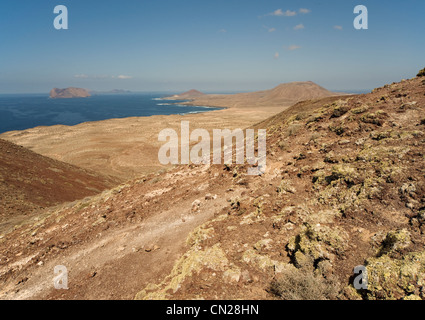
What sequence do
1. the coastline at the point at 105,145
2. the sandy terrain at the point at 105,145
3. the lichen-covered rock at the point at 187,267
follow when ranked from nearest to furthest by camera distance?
the lichen-covered rock at the point at 187,267, the coastline at the point at 105,145, the sandy terrain at the point at 105,145

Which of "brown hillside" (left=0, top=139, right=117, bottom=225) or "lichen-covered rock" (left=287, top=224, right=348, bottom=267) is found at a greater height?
"lichen-covered rock" (left=287, top=224, right=348, bottom=267)

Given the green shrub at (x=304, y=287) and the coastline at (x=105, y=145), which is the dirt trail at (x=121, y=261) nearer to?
the green shrub at (x=304, y=287)

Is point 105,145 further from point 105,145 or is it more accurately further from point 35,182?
point 35,182

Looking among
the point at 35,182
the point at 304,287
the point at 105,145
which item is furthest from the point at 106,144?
the point at 304,287

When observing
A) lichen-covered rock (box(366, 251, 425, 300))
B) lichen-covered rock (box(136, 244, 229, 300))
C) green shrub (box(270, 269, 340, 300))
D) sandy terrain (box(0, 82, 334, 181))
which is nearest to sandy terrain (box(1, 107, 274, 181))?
sandy terrain (box(0, 82, 334, 181))

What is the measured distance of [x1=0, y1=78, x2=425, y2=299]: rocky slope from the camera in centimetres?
505

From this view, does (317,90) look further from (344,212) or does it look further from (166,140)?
(344,212)

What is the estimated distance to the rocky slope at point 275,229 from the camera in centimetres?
505

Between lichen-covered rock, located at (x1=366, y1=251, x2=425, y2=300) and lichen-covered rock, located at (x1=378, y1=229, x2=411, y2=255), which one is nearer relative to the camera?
lichen-covered rock, located at (x1=366, y1=251, x2=425, y2=300)

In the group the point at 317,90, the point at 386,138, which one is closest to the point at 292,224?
the point at 386,138

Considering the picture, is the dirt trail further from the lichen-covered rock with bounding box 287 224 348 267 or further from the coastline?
the coastline

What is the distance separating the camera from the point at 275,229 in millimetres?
6910

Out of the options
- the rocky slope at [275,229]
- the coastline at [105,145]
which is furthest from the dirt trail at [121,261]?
the coastline at [105,145]
